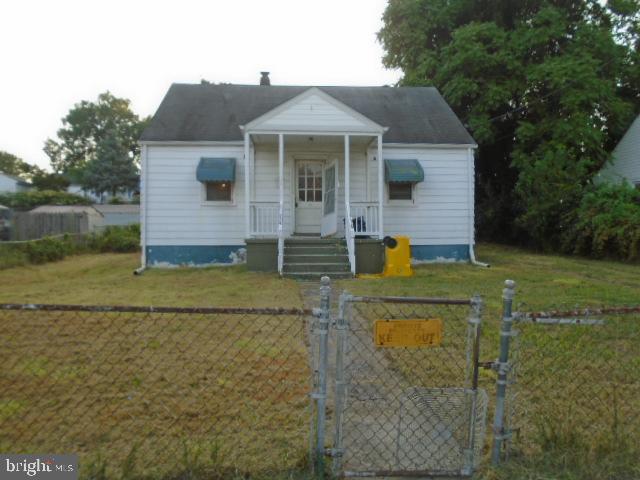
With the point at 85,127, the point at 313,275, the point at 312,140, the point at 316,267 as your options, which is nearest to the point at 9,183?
the point at 85,127

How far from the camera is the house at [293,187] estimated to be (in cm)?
1312

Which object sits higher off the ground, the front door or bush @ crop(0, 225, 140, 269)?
the front door

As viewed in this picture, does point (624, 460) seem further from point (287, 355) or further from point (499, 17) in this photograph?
point (499, 17)

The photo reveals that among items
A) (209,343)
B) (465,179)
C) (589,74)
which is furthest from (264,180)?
(589,74)

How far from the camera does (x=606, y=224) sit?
47.0 ft

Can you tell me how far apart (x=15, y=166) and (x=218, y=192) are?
77.4 m

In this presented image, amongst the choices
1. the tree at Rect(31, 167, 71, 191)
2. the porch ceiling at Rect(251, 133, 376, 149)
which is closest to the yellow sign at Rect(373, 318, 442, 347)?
the porch ceiling at Rect(251, 133, 376, 149)

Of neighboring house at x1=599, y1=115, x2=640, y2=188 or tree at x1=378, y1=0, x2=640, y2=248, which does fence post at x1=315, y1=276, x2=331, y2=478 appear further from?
neighboring house at x1=599, y1=115, x2=640, y2=188

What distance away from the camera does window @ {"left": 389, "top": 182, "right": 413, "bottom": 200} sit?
45.8 ft

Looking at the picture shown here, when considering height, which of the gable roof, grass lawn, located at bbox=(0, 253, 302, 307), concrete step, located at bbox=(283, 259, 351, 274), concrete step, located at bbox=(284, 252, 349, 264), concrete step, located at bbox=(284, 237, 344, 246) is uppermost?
the gable roof

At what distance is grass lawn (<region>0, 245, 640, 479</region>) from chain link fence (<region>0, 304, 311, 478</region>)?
0.05 ft

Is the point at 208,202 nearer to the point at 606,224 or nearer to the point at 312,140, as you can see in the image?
the point at 312,140

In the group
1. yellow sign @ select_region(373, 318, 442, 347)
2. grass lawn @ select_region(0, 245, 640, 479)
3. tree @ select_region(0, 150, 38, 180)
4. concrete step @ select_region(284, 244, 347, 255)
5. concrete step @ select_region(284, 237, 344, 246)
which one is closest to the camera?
yellow sign @ select_region(373, 318, 442, 347)

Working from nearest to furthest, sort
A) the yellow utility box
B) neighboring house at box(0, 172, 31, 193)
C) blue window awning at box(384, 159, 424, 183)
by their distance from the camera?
1. the yellow utility box
2. blue window awning at box(384, 159, 424, 183)
3. neighboring house at box(0, 172, 31, 193)
